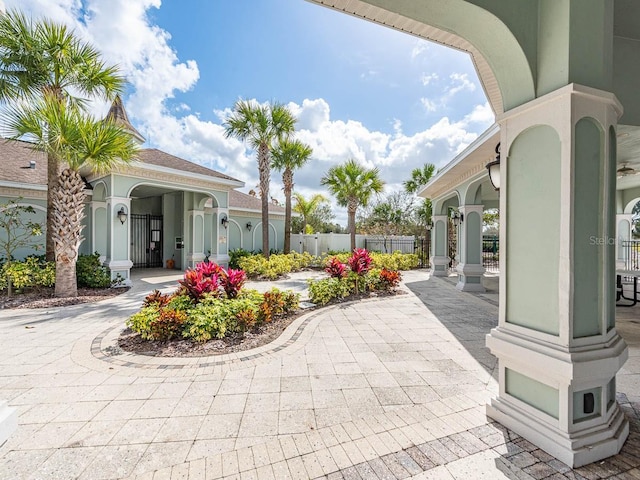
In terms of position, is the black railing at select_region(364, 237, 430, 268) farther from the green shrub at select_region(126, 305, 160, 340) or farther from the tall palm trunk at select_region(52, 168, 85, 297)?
the green shrub at select_region(126, 305, 160, 340)

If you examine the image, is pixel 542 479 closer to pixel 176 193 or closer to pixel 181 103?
pixel 181 103

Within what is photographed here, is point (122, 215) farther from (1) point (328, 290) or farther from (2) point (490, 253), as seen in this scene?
(2) point (490, 253)

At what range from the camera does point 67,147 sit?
22.1 ft

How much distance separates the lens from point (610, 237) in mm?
2244

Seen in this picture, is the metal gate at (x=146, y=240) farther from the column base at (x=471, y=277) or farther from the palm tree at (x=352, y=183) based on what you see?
the column base at (x=471, y=277)

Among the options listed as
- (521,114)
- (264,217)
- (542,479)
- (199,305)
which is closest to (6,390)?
(199,305)

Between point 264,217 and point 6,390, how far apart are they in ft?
33.5

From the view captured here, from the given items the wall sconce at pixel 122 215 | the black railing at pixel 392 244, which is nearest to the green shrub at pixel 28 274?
the wall sconce at pixel 122 215

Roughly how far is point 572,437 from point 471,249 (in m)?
7.97

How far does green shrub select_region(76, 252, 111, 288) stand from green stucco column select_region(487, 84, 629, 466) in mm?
10223

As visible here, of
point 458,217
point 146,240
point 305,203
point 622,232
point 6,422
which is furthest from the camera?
point 305,203

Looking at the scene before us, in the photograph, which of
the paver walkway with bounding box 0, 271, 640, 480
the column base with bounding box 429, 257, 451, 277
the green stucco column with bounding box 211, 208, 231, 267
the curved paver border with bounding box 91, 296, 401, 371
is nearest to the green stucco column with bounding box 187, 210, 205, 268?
the green stucco column with bounding box 211, 208, 231, 267

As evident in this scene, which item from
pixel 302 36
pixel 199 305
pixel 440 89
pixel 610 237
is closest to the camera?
pixel 610 237

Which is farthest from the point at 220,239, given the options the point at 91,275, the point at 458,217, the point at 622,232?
the point at 622,232
